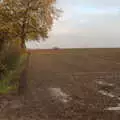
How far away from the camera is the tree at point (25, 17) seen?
1153 inches

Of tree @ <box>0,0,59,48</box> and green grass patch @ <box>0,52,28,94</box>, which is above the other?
tree @ <box>0,0,59,48</box>

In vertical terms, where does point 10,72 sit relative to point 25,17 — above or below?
below

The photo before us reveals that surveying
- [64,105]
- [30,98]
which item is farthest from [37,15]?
[64,105]

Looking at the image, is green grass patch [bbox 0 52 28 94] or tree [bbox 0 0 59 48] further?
tree [bbox 0 0 59 48]

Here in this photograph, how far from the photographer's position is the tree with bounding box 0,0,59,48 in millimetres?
29281

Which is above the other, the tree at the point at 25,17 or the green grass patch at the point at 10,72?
the tree at the point at 25,17

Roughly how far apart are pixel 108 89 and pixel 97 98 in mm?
3785

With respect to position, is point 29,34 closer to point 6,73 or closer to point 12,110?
point 6,73

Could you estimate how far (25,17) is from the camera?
2959 centimetres

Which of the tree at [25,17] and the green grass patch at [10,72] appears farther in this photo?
the tree at [25,17]

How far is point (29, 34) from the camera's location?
1254 inches

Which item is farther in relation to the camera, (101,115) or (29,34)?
(29,34)

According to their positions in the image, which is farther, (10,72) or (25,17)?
(25,17)

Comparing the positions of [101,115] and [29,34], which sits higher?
[29,34]
